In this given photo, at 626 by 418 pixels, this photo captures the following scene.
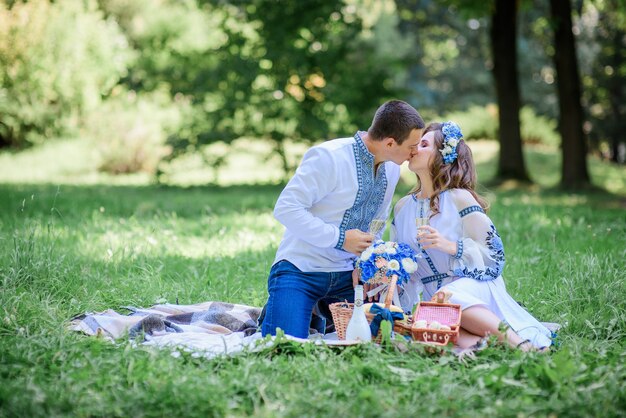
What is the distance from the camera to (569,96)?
530 inches

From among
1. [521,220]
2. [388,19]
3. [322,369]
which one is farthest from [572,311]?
[388,19]

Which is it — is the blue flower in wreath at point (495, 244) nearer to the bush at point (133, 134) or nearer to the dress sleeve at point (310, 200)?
the dress sleeve at point (310, 200)

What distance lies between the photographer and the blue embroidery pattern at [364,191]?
4473 mm

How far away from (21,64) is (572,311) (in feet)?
62.4

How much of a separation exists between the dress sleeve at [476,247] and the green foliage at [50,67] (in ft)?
55.1

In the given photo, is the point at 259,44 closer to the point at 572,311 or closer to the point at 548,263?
the point at 548,263

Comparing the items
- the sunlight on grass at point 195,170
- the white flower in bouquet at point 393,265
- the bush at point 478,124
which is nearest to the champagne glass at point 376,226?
the white flower in bouquet at point 393,265

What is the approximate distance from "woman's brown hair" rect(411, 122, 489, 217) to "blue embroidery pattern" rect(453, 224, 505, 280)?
23 cm

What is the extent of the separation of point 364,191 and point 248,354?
127 cm

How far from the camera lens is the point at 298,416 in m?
3.12

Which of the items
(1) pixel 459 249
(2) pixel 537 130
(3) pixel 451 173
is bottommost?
(1) pixel 459 249

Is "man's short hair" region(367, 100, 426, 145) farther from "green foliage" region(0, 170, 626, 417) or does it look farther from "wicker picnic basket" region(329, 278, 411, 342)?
"green foliage" region(0, 170, 626, 417)

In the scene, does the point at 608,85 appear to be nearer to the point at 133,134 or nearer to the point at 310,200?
the point at 133,134

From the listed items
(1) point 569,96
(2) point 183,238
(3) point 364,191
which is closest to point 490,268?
(3) point 364,191
